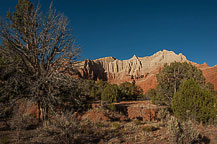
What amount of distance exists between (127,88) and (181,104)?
37.0 metres

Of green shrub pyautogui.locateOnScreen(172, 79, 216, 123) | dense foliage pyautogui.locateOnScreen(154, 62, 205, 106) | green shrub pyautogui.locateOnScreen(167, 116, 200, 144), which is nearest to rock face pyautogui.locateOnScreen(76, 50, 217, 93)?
dense foliage pyautogui.locateOnScreen(154, 62, 205, 106)

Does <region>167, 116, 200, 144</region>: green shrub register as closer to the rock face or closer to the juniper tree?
the juniper tree

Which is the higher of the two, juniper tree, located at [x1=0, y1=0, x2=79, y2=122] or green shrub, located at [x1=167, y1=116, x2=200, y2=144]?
juniper tree, located at [x1=0, y1=0, x2=79, y2=122]

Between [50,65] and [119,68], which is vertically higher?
[119,68]

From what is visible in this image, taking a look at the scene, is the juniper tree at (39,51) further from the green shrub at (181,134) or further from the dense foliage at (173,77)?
the dense foliage at (173,77)

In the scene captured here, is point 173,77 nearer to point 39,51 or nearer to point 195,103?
point 195,103

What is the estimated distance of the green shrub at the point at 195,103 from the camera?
9.59 metres

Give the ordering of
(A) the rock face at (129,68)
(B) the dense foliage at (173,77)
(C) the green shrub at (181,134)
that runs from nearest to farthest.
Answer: (C) the green shrub at (181,134)
(B) the dense foliage at (173,77)
(A) the rock face at (129,68)

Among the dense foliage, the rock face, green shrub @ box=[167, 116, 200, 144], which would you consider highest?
the rock face

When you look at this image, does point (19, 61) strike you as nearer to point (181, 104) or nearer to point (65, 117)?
point (65, 117)

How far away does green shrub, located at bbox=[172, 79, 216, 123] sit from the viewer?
9.59m

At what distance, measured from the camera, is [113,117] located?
1401cm

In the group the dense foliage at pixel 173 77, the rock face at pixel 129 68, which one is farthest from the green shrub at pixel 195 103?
the rock face at pixel 129 68

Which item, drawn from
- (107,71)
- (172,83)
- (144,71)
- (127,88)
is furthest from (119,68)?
(172,83)
